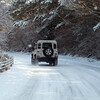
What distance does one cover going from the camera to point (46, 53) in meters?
20.8

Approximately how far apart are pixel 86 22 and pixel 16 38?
30.9 meters

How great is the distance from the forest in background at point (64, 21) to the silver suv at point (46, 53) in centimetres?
411

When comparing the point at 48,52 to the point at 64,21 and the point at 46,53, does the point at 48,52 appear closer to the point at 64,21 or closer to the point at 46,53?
the point at 46,53

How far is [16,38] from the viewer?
5819cm

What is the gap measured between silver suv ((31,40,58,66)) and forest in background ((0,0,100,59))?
411cm

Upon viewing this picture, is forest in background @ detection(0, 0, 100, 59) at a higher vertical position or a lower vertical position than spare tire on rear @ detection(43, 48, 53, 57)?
higher

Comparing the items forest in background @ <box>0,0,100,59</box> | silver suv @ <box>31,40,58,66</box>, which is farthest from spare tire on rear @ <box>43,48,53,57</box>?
forest in background @ <box>0,0,100,59</box>

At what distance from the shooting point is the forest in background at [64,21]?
23842 millimetres

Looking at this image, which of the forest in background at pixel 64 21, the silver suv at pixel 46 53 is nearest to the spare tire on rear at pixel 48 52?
the silver suv at pixel 46 53

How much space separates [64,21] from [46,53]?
14828mm

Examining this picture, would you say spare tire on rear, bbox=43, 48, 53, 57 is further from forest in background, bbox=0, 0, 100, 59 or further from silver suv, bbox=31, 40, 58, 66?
forest in background, bbox=0, 0, 100, 59

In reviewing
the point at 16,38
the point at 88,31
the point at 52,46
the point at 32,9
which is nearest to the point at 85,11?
the point at 52,46

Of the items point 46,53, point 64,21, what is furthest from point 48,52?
point 64,21

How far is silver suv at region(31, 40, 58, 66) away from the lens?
68.0 feet
